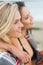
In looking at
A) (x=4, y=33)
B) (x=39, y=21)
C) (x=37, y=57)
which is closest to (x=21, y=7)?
(x=4, y=33)

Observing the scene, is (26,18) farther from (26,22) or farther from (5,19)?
(5,19)

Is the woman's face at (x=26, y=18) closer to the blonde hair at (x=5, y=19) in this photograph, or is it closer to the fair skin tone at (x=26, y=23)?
the fair skin tone at (x=26, y=23)

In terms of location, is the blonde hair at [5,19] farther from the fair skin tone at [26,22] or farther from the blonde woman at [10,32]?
the fair skin tone at [26,22]

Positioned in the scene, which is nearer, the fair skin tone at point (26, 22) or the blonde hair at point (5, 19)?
the blonde hair at point (5, 19)

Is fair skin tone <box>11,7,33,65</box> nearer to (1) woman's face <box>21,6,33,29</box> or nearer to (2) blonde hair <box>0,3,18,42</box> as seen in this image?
(1) woman's face <box>21,6,33,29</box>

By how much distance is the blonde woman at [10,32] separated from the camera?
1.05 m

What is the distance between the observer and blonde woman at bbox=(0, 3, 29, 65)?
3.46 ft

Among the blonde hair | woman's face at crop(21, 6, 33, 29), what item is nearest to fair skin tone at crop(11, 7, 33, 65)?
woman's face at crop(21, 6, 33, 29)

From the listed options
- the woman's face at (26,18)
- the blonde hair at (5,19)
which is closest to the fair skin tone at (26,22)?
the woman's face at (26,18)

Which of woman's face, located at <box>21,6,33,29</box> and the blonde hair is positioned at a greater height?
the blonde hair

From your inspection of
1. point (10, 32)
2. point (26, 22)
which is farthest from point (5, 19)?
point (26, 22)

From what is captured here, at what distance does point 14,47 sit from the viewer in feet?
3.61

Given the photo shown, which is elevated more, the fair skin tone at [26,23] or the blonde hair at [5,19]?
the blonde hair at [5,19]

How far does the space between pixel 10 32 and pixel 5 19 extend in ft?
0.28
